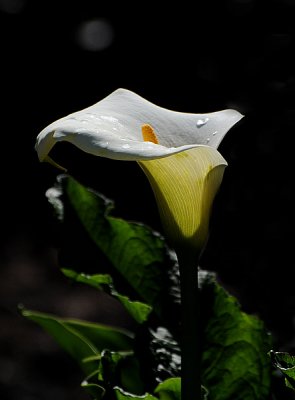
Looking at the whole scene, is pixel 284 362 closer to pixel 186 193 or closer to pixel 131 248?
pixel 186 193

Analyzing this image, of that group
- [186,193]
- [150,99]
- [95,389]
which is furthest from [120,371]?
[150,99]

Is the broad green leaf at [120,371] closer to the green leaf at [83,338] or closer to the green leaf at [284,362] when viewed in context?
the green leaf at [83,338]

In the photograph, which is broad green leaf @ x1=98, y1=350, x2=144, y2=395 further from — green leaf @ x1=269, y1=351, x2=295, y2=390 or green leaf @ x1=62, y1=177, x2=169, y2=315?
green leaf @ x1=269, y1=351, x2=295, y2=390

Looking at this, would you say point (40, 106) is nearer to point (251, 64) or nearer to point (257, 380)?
point (251, 64)

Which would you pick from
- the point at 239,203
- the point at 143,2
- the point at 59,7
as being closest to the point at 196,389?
the point at 239,203

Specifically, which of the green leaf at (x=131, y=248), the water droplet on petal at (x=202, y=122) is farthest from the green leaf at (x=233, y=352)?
the water droplet on petal at (x=202, y=122)

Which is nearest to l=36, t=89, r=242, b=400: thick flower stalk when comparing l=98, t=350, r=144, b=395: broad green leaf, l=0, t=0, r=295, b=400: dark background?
l=98, t=350, r=144, b=395: broad green leaf
